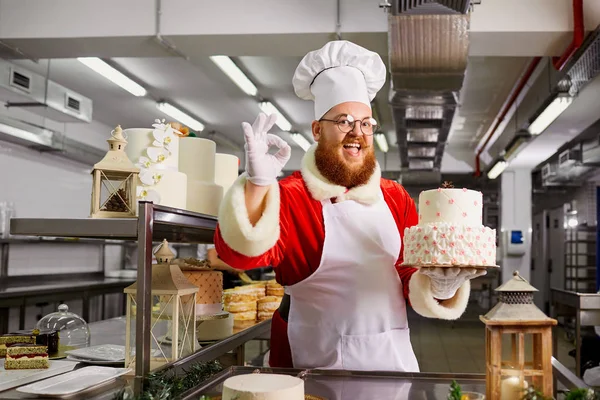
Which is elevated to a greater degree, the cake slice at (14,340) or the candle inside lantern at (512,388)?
the candle inside lantern at (512,388)

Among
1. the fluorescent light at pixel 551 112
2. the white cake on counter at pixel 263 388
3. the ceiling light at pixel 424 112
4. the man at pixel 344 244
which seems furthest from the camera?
the ceiling light at pixel 424 112

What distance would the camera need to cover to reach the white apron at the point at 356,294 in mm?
1946

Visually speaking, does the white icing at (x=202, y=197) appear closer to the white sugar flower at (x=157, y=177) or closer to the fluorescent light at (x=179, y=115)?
the white sugar flower at (x=157, y=177)

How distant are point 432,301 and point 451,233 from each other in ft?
1.29

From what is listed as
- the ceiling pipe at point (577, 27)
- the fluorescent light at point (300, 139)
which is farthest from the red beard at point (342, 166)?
the fluorescent light at point (300, 139)

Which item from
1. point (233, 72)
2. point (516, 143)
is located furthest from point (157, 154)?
point (516, 143)

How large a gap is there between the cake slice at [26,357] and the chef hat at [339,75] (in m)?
1.19

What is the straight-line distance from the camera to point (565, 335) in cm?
1042

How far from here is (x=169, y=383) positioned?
149 cm

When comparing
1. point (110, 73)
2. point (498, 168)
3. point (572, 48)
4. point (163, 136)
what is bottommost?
point (163, 136)

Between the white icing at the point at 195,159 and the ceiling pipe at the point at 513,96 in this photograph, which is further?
the ceiling pipe at the point at 513,96

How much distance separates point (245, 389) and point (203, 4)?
13.3 ft

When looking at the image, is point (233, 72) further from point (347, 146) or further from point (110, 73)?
point (347, 146)

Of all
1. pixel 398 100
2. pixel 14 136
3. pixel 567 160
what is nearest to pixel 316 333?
pixel 398 100
